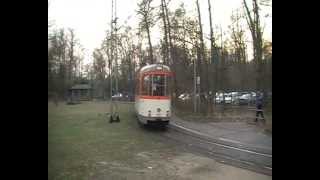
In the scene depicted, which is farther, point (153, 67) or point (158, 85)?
point (158, 85)

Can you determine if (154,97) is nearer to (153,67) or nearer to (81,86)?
(153,67)

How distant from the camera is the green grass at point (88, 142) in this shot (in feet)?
14.2

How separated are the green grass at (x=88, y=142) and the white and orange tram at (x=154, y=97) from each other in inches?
70.1

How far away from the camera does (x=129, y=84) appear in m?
7.12

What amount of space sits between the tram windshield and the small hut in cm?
186

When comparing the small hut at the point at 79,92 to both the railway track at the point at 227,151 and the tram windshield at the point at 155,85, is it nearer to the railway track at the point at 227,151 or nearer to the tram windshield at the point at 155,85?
the railway track at the point at 227,151

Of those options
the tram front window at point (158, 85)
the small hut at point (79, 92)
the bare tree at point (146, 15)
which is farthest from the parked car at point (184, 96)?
the small hut at point (79, 92)

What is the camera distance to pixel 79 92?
5.46 meters

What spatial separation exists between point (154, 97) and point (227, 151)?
3.44 meters

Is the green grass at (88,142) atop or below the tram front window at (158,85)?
below

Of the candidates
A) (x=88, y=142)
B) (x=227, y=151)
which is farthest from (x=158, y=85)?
(x=88, y=142)
